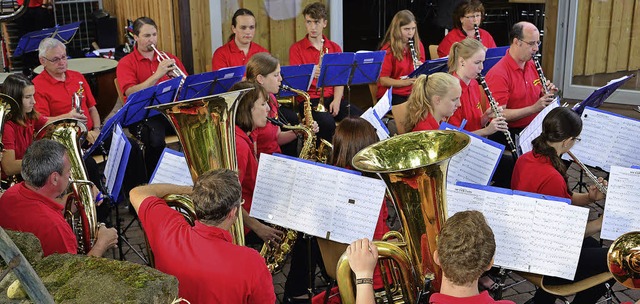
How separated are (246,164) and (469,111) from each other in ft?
6.79

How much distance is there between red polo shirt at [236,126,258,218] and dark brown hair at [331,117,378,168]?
1.94 ft

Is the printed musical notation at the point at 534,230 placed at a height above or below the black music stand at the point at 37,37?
below

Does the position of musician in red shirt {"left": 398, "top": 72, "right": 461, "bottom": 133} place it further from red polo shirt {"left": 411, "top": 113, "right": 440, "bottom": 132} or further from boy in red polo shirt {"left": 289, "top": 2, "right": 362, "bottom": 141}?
boy in red polo shirt {"left": 289, "top": 2, "right": 362, "bottom": 141}

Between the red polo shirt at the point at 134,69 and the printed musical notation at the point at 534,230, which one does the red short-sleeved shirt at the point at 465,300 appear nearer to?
the printed musical notation at the point at 534,230

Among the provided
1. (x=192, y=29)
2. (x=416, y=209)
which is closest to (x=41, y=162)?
(x=416, y=209)

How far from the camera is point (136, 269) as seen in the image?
7.07ft

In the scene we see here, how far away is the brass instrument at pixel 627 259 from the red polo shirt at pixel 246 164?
1.98 metres

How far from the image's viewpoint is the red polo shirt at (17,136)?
4645 mm

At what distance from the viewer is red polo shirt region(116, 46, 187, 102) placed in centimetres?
613

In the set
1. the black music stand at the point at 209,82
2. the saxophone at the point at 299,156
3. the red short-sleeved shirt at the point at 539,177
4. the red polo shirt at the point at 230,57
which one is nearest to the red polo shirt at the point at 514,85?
the saxophone at the point at 299,156

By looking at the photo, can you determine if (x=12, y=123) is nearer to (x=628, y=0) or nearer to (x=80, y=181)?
(x=80, y=181)

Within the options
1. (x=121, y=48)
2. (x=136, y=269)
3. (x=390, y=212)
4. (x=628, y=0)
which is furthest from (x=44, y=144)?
(x=628, y=0)

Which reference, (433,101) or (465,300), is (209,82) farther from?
(465,300)

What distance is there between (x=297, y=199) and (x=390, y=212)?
233 centimetres
